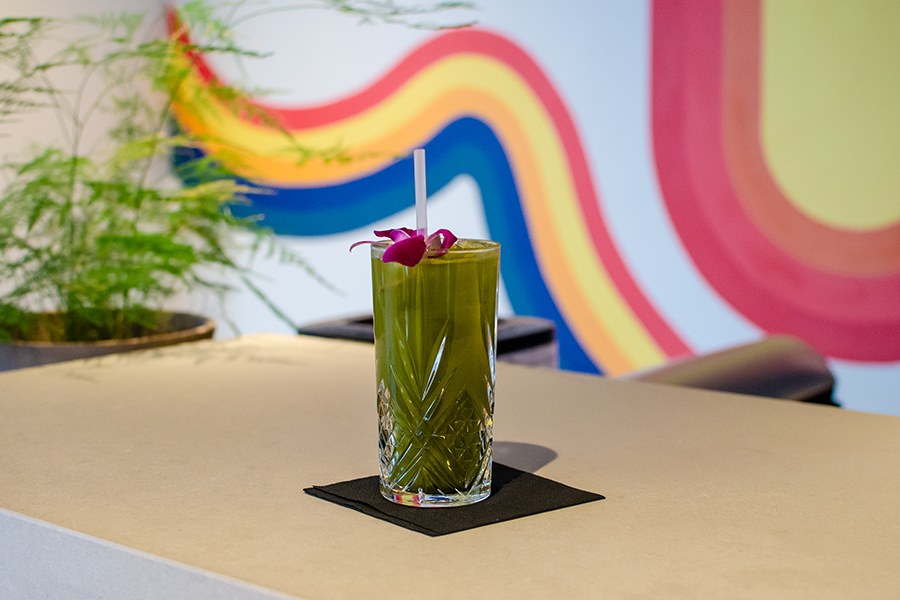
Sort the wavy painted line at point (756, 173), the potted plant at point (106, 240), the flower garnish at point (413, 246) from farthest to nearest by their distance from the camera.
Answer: the wavy painted line at point (756, 173), the potted plant at point (106, 240), the flower garnish at point (413, 246)

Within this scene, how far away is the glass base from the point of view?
2.26 ft

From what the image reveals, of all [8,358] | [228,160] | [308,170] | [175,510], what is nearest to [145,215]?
[228,160]

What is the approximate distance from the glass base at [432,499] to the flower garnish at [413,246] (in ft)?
0.48

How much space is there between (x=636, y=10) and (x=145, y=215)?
188cm

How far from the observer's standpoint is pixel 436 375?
69 centimetres

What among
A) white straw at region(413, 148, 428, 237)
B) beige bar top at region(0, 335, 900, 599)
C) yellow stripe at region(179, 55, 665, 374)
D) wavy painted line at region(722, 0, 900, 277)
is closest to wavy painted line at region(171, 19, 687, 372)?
yellow stripe at region(179, 55, 665, 374)

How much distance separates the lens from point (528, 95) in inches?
127

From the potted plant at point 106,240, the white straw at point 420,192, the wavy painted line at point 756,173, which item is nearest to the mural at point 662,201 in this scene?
the wavy painted line at point 756,173

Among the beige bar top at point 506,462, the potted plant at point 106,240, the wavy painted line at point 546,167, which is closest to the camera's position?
the beige bar top at point 506,462

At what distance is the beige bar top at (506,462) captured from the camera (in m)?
0.56

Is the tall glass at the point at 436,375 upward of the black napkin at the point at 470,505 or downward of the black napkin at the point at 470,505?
upward

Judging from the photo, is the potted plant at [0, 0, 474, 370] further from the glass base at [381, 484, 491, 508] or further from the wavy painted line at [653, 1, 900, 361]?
the wavy painted line at [653, 1, 900, 361]

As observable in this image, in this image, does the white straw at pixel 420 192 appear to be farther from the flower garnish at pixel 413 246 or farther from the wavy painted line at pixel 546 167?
the wavy painted line at pixel 546 167

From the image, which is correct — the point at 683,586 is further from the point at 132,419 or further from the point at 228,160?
the point at 228,160
